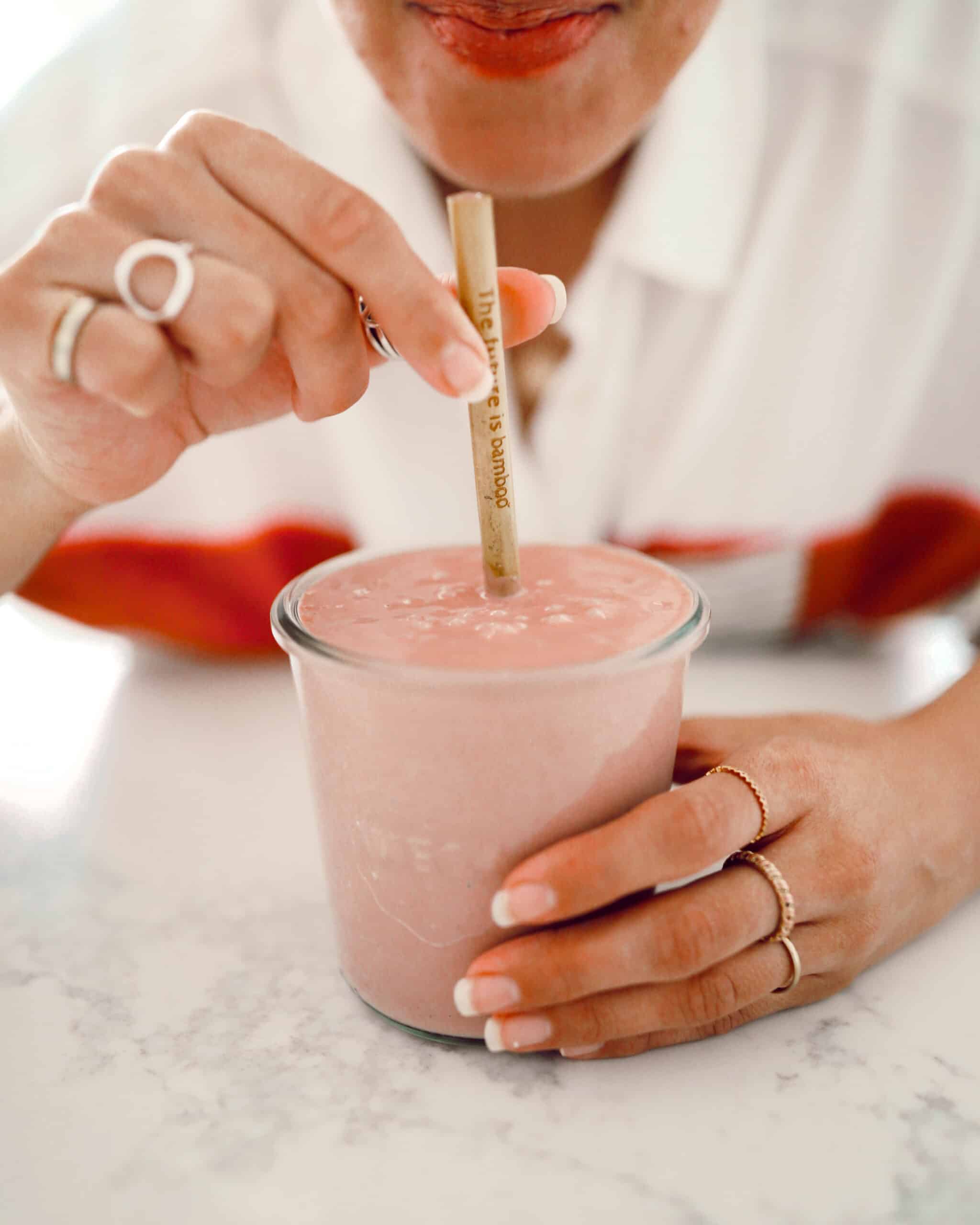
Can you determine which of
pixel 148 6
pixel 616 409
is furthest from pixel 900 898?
pixel 148 6

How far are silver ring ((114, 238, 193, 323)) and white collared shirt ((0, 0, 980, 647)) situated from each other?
62 cm

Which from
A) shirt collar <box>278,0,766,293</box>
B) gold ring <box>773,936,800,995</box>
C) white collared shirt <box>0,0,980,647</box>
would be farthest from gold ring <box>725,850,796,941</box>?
shirt collar <box>278,0,766,293</box>

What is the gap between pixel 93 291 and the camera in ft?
2.01

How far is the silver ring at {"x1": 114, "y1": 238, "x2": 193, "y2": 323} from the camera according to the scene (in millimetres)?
588

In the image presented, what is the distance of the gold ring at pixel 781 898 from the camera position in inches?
24.1

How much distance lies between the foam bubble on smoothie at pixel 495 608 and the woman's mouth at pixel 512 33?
16.5 inches

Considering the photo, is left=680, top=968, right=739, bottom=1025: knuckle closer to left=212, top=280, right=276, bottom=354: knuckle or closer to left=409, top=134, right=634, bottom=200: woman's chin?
left=212, top=280, right=276, bottom=354: knuckle

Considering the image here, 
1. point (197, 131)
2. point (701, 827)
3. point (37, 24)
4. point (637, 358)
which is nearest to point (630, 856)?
point (701, 827)

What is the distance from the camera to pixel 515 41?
0.87 meters

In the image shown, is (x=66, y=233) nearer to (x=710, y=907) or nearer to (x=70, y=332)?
(x=70, y=332)

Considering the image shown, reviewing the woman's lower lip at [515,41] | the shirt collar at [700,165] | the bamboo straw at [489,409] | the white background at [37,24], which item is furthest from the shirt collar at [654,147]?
the white background at [37,24]

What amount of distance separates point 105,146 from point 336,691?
0.92 meters

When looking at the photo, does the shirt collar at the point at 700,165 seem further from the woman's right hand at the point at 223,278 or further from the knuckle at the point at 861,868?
the knuckle at the point at 861,868

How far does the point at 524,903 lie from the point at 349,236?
1.24 ft
